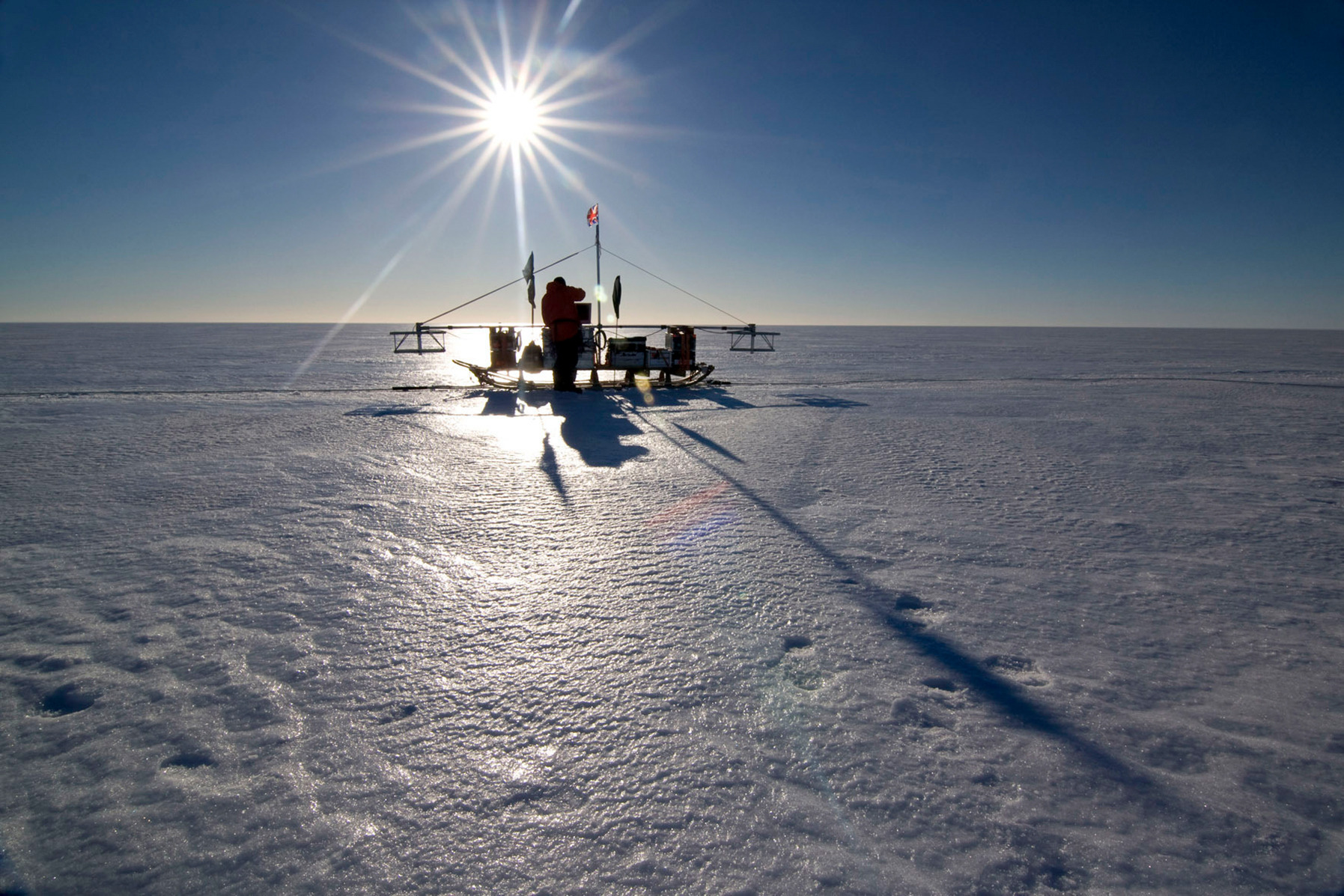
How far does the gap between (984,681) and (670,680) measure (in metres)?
1.50

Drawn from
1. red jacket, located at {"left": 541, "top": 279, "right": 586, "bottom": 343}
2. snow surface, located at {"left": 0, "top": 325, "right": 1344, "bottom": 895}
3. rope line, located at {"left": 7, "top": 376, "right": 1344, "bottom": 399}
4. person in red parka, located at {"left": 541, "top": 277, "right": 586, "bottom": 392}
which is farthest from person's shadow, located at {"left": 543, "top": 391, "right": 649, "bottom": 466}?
rope line, located at {"left": 7, "top": 376, "right": 1344, "bottom": 399}

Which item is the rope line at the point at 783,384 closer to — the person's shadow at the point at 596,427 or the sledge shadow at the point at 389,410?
the sledge shadow at the point at 389,410

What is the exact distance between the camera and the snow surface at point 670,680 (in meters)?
1.87

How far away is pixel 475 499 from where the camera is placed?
18.5 feet

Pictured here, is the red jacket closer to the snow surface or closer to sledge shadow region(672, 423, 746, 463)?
sledge shadow region(672, 423, 746, 463)

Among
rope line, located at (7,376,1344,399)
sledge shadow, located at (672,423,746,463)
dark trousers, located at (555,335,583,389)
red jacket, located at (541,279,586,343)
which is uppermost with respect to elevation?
red jacket, located at (541,279,586,343)

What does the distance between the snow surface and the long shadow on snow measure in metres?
0.02

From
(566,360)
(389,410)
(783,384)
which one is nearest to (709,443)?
(389,410)

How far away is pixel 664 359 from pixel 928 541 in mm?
13412

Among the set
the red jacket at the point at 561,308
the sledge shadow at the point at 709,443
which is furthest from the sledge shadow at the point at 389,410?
the sledge shadow at the point at 709,443

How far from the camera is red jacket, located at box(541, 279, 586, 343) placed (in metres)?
13.8

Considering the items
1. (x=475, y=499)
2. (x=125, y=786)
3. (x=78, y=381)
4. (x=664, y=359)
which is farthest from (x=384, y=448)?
(x=78, y=381)

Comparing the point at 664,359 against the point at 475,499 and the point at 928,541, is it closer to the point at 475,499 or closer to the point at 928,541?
the point at 475,499

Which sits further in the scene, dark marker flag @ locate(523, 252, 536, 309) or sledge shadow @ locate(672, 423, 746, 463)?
dark marker flag @ locate(523, 252, 536, 309)
